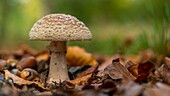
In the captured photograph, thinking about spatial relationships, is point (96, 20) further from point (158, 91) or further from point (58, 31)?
point (158, 91)

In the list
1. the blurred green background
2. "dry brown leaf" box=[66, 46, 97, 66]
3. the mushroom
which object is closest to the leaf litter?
"dry brown leaf" box=[66, 46, 97, 66]

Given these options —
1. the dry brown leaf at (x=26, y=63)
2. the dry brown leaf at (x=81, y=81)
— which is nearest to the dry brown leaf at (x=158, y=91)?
the dry brown leaf at (x=81, y=81)

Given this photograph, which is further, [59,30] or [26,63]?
[26,63]

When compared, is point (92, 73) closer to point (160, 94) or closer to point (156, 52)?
point (160, 94)

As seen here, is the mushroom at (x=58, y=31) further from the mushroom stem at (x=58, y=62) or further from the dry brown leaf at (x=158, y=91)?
the dry brown leaf at (x=158, y=91)

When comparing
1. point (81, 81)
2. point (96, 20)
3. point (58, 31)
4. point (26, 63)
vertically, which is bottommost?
point (81, 81)

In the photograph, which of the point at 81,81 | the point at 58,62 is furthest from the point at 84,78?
the point at 58,62

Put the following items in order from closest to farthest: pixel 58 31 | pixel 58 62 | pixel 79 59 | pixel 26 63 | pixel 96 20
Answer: pixel 58 31 → pixel 58 62 → pixel 26 63 → pixel 79 59 → pixel 96 20
